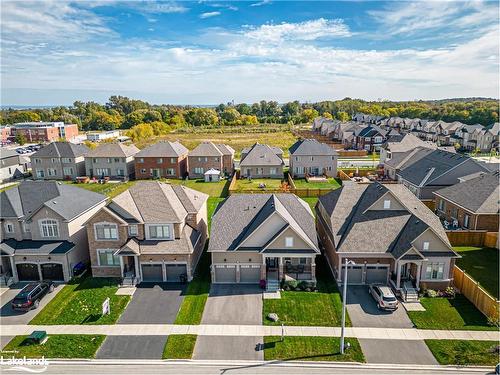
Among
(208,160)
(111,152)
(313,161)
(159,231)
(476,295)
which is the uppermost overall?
(111,152)

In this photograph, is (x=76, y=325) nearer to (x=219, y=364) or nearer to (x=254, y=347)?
(x=219, y=364)

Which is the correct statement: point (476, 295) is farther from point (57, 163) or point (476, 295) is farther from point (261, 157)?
point (57, 163)

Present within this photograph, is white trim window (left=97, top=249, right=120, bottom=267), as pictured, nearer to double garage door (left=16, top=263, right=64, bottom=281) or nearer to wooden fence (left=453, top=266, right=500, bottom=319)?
double garage door (left=16, top=263, right=64, bottom=281)

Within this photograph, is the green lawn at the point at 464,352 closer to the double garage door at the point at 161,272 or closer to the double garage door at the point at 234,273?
the double garage door at the point at 234,273

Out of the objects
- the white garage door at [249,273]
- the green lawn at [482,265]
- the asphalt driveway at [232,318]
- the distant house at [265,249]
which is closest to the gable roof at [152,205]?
the distant house at [265,249]

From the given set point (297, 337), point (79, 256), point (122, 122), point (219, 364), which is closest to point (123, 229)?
point (79, 256)

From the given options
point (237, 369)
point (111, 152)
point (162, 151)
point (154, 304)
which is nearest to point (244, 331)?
point (237, 369)
